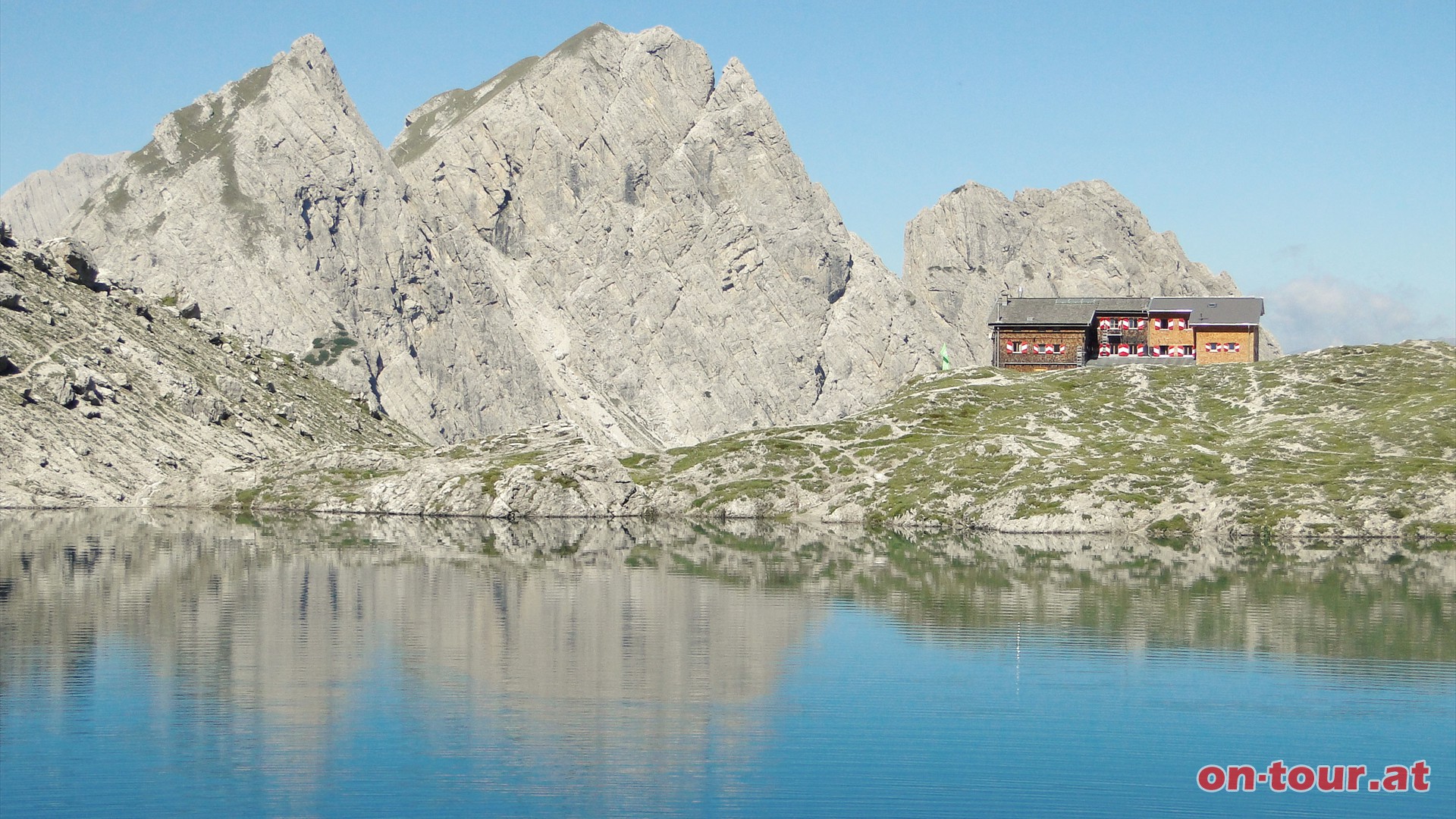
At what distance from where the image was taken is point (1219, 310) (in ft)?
650

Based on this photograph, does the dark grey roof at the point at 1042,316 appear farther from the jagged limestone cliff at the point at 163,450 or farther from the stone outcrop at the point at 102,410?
the stone outcrop at the point at 102,410

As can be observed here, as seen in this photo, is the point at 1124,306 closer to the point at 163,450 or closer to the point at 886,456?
the point at 886,456

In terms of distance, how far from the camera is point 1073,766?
3706 centimetres

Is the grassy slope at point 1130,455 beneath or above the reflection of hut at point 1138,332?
beneath

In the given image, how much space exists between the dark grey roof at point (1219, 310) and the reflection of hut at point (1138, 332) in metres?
0.11

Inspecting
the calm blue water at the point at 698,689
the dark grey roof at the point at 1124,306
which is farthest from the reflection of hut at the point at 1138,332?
the calm blue water at the point at 698,689

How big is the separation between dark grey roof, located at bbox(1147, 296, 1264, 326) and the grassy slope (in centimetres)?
1210

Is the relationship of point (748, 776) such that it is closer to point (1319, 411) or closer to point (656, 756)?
point (656, 756)

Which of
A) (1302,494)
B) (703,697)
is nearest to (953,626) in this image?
(703,697)

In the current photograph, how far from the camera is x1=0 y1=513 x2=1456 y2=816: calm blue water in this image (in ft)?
112

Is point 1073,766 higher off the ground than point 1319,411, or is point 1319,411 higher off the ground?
point 1319,411

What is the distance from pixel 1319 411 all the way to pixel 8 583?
14036 cm

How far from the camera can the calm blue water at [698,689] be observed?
3400 centimetres

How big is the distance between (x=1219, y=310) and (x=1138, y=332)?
45.6 ft
